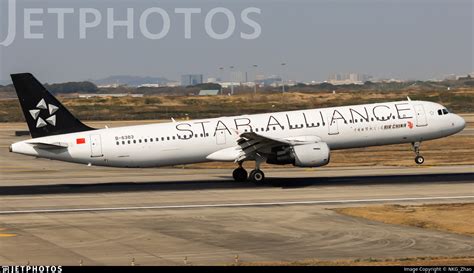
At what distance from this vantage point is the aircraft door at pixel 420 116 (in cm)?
5788

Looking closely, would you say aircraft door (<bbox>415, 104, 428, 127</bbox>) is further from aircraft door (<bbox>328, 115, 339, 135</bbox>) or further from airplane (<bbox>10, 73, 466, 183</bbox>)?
aircraft door (<bbox>328, 115, 339, 135</bbox>)

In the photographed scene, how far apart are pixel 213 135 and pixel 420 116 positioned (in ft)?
44.8

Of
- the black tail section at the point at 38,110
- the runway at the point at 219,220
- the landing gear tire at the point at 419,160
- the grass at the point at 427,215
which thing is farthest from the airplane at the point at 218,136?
the grass at the point at 427,215

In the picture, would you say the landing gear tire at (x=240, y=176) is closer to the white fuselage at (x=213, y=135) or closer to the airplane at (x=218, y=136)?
the airplane at (x=218, y=136)

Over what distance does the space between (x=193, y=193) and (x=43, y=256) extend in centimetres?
1973

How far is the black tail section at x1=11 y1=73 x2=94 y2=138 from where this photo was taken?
2125 inches

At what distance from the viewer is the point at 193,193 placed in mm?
50688

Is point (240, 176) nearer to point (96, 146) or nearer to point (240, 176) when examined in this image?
point (240, 176)

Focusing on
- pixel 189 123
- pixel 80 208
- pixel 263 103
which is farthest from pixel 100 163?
pixel 263 103

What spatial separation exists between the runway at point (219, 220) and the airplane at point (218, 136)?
174 centimetres

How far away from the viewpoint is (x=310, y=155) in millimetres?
53188

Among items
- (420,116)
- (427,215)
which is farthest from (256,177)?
(427,215)

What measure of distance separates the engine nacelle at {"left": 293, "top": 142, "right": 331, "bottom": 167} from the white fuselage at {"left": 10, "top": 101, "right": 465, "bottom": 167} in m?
2.13

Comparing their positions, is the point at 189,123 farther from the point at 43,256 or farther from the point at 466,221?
the point at 43,256
